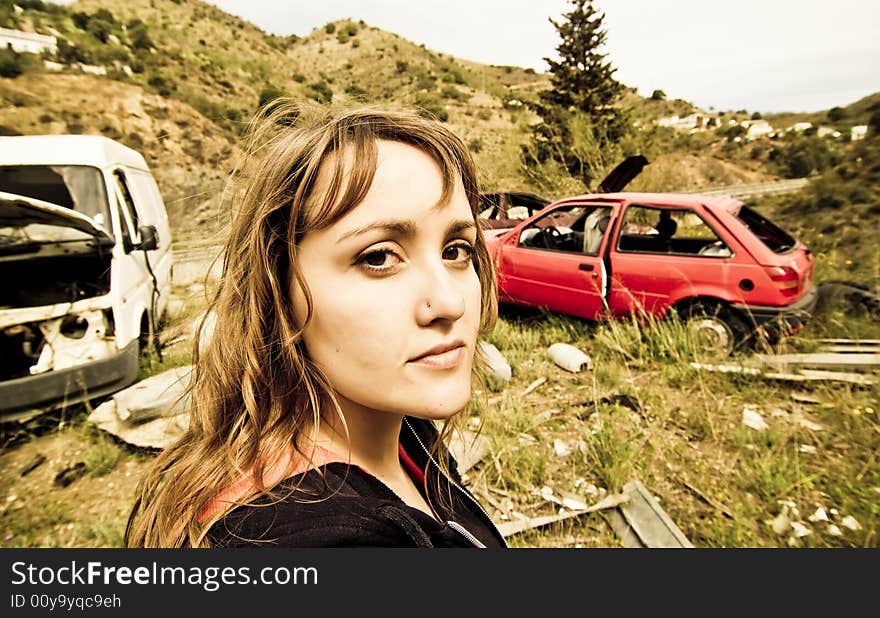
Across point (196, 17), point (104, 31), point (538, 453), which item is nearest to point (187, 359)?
point (538, 453)

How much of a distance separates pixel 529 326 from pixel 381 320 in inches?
189

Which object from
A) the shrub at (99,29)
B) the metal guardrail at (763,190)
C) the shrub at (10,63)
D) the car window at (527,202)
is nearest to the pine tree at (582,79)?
the metal guardrail at (763,190)

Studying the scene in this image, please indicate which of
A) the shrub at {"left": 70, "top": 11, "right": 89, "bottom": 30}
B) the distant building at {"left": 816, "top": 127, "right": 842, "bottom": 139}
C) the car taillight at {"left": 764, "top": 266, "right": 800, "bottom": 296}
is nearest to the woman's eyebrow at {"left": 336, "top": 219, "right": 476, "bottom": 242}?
the car taillight at {"left": 764, "top": 266, "right": 800, "bottom": 296}

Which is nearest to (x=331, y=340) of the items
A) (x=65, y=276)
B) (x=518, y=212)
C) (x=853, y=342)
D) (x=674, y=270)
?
(x=674, y=270)

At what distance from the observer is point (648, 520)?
7.66 feet

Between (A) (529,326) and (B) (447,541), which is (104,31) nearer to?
(A) (529,326)

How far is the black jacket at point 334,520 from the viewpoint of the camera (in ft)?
2.21

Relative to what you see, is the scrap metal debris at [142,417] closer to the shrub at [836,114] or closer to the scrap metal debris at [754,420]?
the scrap metal debris at [754,420]

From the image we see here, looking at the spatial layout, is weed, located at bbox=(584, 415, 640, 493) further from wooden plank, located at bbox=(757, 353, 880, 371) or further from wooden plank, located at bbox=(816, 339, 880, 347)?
wooden plank, located at bbox=(816, 339, 880, 347)

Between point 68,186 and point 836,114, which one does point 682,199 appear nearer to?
point 68,186

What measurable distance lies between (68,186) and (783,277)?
6414 millimetres

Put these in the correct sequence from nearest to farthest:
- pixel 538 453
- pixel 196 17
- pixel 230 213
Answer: pixel 230 213 < pixel 538 453 < pixel 196 17

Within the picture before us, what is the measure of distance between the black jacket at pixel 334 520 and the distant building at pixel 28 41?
124 ft

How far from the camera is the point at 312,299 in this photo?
89 centimetres
